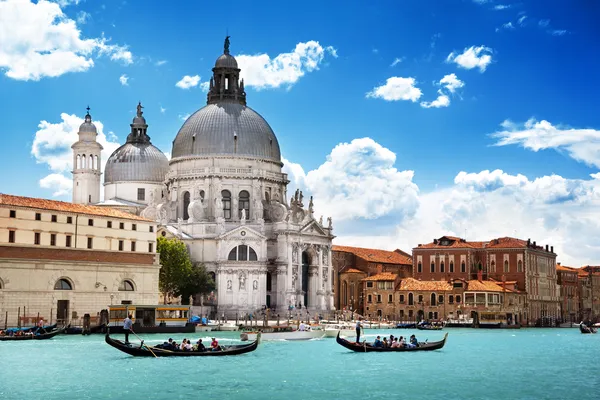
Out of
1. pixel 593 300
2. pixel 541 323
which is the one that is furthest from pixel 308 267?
pixel 593 300

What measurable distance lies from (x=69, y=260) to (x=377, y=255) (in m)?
55.7

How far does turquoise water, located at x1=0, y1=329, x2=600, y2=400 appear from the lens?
33781 mm

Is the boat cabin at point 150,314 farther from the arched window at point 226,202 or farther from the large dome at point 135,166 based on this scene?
the large dome at point 135,166

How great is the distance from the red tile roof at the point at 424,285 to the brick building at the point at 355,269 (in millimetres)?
5352

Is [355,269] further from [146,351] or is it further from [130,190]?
[146,351]

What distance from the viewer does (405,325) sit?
285 ft

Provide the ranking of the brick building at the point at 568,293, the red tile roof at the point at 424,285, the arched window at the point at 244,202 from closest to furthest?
1. the arched window at the point at 244,202
2. the red tile roof at the point at 424,285
3. the brick building at the point at 568,293

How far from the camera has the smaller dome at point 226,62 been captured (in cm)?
9269

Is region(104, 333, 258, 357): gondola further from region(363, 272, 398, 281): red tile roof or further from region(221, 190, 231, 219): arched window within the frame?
region(363, 272, 398, 281): red tile roof

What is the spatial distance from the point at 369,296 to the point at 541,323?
18231 millimetres

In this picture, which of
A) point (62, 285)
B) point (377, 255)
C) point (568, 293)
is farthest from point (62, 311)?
point (568, 293)

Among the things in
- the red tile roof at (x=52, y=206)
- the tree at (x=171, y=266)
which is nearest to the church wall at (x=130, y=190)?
the tree at (x=171, y=266)

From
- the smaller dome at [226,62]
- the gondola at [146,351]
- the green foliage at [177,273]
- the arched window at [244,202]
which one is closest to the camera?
the gondola at [146,351]

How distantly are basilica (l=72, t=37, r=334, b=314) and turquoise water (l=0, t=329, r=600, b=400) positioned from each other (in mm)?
30859
